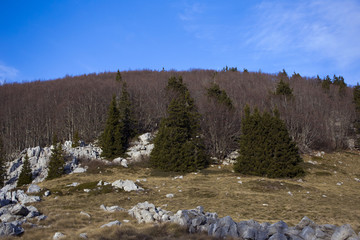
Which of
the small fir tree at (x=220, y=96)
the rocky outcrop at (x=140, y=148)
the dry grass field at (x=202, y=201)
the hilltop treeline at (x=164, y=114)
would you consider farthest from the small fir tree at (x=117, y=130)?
the small fir tree at (x=220, y=96)

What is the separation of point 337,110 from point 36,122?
70.2m

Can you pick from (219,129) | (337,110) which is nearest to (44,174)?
(219,129)

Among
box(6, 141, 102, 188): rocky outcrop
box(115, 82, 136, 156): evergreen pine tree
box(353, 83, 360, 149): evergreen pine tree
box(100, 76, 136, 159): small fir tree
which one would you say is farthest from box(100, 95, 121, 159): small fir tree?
box(353, 83, 360, 149): evergreen pine tree

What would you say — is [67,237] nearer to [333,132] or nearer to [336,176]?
[336,176]

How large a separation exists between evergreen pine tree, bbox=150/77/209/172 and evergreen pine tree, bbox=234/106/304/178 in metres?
6.19

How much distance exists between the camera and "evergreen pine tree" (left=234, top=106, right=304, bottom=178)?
89.7 ft

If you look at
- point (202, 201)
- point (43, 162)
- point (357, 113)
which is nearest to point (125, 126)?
point (43, 162)

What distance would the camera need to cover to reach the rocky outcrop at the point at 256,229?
7.80m

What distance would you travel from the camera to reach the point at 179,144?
3319 cm

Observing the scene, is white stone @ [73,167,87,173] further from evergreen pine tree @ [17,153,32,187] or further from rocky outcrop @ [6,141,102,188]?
evergreen pine tree @ [17,153,32,187]

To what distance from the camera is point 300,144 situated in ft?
140

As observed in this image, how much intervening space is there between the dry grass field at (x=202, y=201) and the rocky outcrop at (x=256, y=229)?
758 millimetres

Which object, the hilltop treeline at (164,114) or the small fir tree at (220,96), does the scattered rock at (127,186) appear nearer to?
the hilltop treeline at (164,114)

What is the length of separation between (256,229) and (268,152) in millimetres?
21369
